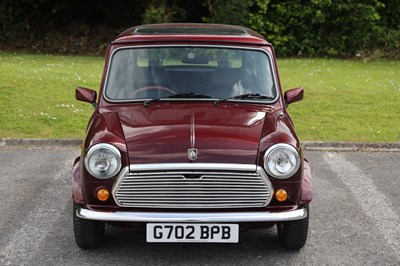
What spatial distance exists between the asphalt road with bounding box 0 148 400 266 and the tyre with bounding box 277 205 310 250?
81 millimetres

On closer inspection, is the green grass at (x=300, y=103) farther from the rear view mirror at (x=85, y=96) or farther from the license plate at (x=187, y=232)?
the license plate at (x=187, y=232)

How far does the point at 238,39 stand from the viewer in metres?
5.90

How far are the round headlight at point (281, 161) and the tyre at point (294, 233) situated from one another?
413 mm

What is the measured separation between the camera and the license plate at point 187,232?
467 centimetres

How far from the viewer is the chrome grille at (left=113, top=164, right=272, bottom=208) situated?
15.3 ft

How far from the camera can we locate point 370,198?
676cm

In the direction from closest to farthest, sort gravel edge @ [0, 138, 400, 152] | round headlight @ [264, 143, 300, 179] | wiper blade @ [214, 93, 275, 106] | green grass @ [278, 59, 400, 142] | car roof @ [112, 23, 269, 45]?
round headlight @ [264, 143, 300, 179] → wiper blade @ [214, 93, 275, 106] → car roof @ [112, 23, 269, 45] → gravel edge @ [0, 138, 400, 152] → green grass @ [278, 59, 400, 142]

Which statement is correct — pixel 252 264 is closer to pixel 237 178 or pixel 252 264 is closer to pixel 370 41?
pixel 237 178

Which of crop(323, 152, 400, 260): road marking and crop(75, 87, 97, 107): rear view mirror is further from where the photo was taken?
crop(75, 87, 97, 107): rear view mirror

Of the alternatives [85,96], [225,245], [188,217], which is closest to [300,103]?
[85,96]

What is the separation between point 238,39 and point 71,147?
3.89 metres

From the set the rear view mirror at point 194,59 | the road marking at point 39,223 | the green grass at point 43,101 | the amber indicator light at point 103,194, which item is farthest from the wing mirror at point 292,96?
the green grass at point 43,101

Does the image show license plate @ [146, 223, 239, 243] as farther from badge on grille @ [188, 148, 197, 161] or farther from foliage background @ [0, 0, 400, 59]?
foliage background @ [0, 0, 400, 59]

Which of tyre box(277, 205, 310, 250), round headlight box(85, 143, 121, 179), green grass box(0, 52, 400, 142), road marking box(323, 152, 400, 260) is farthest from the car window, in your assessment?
green grass box(0, 52, 400, 142)
